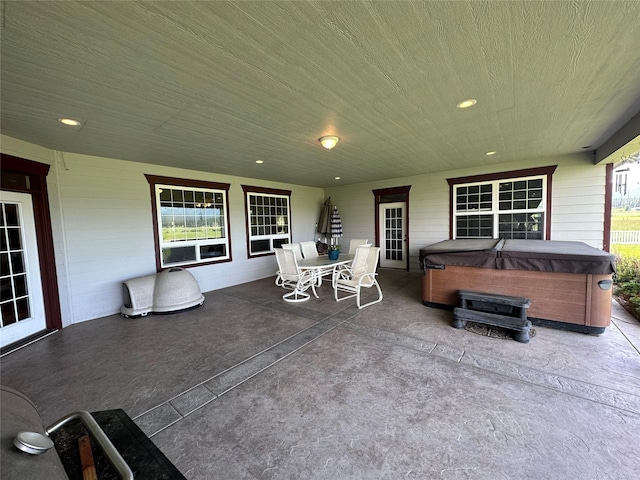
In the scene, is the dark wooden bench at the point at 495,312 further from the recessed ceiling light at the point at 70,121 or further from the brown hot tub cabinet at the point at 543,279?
the recessed ceiling light at the point at 70,121

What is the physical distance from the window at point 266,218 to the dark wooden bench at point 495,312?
4.93m

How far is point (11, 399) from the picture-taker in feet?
3.02

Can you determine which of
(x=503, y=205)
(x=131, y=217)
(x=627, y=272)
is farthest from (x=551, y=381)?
(x=131, y=217)

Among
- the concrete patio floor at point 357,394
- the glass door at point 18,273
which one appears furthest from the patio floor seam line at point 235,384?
the glass door at point 18,273

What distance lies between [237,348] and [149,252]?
3.15 metres

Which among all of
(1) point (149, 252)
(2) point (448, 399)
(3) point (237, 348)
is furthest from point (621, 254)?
(1) point (149, 252)

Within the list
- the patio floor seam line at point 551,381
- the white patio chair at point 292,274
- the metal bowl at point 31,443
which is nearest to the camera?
the metal bowl at point 31,443

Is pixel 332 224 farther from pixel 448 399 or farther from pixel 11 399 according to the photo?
pixel 11 399

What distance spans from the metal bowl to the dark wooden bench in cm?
385

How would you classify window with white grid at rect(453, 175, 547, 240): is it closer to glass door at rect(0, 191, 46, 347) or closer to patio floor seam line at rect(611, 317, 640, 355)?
patio floor seam line at rect(611, 317, 640, 355)

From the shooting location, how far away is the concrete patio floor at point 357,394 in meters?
1.67

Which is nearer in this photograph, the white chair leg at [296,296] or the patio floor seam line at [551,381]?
the patio floor seam line at [551,381]

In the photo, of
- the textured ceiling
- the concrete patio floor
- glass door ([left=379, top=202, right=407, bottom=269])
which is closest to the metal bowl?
the concrete patio floor

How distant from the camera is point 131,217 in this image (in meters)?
4.83
